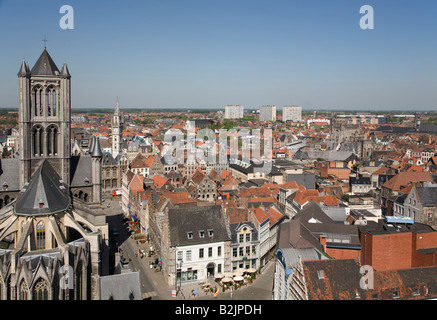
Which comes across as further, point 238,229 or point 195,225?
point 238,229

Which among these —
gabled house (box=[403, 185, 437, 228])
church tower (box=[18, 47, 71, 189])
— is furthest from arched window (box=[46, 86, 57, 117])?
gabled house (box=[403, 185, 437, 228])

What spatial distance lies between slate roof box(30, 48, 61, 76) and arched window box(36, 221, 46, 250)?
1786 centimetres

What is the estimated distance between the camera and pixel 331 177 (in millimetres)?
86125

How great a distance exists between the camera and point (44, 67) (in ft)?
145

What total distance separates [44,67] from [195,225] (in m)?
23.9

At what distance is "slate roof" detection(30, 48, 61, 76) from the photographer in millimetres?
43812

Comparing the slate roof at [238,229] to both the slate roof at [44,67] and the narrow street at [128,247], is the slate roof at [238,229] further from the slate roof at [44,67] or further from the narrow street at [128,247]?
the slate roof at [44,67]

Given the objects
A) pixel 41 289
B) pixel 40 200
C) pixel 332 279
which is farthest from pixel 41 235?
pixel 332 279

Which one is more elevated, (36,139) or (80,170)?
(36,139)

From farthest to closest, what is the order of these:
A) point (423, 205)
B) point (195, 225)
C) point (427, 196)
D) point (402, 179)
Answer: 1. point (402, 179)
2. point (427, 196)
3. point (423, 205)
4. point (195, 225)

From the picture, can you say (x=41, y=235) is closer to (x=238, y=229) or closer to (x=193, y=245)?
(x=193, y=245)

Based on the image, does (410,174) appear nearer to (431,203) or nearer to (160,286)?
(431,203)

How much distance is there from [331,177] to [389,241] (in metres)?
52.7
